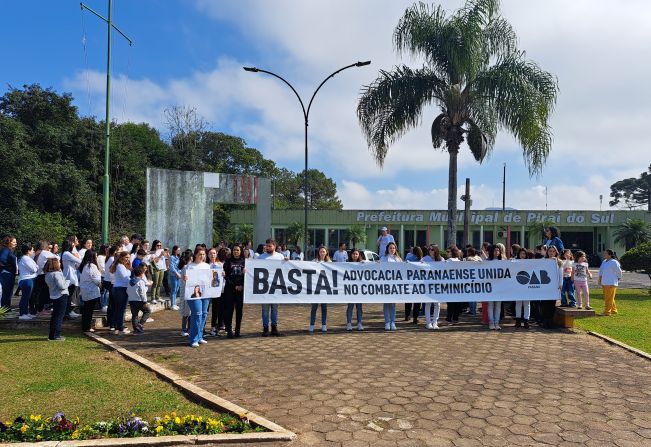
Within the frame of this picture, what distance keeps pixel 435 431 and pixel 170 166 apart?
39.4m

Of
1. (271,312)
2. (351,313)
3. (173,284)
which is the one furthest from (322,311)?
(173,284)

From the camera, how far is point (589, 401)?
5547 mm

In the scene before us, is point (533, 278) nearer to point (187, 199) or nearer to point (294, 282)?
point (294, 282)

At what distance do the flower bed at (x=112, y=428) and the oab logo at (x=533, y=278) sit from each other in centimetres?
728

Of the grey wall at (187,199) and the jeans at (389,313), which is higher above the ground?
the grey wall at (187,199)

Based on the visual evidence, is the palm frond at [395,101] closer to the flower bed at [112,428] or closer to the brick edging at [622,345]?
the brick edging at [622,345]

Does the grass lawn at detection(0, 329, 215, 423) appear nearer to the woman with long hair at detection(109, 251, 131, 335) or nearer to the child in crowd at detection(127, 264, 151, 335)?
the woman with long hair at detection(109, 251, 131, 335)

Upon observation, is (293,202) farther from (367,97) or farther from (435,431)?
(435,431)

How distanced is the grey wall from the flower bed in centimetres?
1349

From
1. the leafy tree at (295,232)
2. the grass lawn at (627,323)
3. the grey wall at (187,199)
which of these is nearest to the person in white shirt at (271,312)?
the grass lawn at (627,323)

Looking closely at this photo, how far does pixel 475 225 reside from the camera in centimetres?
4697

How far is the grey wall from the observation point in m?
18.0

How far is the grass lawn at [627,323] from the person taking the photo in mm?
9219

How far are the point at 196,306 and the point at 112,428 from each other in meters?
3.84
